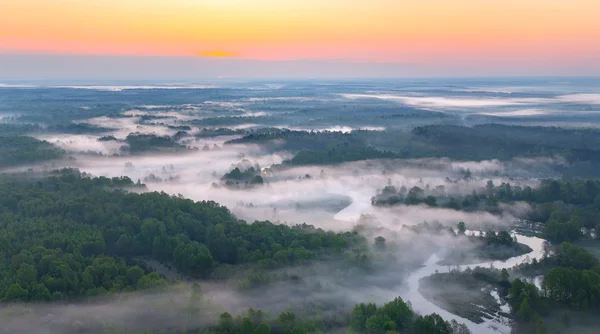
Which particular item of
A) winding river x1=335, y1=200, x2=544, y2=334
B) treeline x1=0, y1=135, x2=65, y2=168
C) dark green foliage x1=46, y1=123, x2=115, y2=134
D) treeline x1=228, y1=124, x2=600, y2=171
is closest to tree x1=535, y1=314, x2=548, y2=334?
winding river x1=335, y1=200, x2=544, y2=334

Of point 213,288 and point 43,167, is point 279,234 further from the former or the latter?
point 43,167

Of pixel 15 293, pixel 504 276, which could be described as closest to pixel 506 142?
pixel 504 276

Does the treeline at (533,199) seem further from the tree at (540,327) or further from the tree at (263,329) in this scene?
the tree at (263,329)

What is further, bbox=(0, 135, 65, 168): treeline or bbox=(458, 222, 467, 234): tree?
bbox=(0, 135, 65, 168): treeline

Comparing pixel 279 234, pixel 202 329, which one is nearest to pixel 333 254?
pixel 279 234

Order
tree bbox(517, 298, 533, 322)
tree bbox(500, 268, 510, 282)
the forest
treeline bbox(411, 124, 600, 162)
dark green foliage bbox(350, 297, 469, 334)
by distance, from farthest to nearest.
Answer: treeline bbox(411, 124, 600, 162) → tree bbox(500, 268, 510, 282) → tree bbox(517, 298, 533, 322) → the forest → dark green foliage bbox(350, 297, 469, 334)

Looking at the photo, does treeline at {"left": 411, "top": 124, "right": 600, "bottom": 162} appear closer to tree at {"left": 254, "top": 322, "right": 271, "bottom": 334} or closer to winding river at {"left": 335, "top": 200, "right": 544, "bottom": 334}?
winding river at {"left": 335, "top": 200, "right": 544, "bottom": 334}

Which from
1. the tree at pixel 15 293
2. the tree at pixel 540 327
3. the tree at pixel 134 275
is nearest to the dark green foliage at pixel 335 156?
the tree at pixel 134 275

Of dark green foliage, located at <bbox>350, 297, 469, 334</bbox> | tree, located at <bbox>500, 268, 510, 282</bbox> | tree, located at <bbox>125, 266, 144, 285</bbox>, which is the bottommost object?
tree, located at <bbox>500, 268, 510, 282</bbox>
